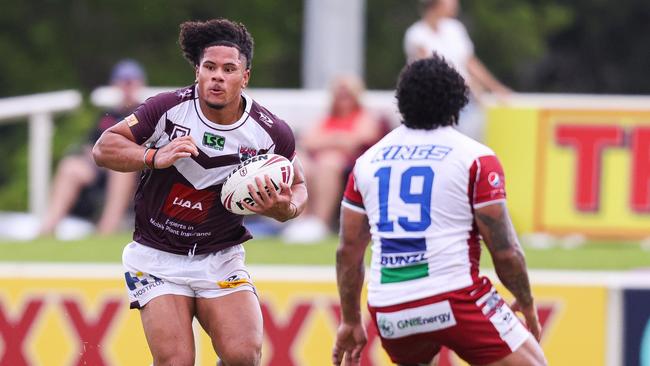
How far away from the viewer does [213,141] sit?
6863 millimetres

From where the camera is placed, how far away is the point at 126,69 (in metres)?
13.2

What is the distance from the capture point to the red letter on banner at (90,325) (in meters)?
9.27

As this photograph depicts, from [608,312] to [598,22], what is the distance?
65.0 ft

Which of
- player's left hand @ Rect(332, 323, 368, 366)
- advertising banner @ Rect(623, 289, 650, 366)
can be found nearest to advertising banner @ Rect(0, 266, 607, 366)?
advertising banner @ Rect(623, 289, 650, 366)

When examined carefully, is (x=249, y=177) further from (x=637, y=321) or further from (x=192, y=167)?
(x=637, y=321)

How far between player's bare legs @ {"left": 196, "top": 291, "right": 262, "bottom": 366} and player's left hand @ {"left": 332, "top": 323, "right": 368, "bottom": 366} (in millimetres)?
371

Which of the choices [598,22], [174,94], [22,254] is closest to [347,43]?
[22,254]

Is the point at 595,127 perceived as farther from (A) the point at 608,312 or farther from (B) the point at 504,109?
(A) the point at 608,312

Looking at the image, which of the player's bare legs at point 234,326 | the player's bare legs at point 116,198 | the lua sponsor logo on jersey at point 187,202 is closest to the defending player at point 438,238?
the player's bare legs at point 234,326

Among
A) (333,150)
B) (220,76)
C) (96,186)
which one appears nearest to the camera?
(220,76)

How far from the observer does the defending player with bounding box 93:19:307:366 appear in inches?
267

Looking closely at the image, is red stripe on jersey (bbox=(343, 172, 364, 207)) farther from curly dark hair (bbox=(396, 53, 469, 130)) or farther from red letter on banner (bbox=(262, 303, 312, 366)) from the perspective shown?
red letter on banner (bbox=(262, 303, 312, 366))

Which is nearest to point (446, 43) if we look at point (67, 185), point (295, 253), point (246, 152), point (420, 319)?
point (295, 253)

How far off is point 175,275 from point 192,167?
516 millimetres
